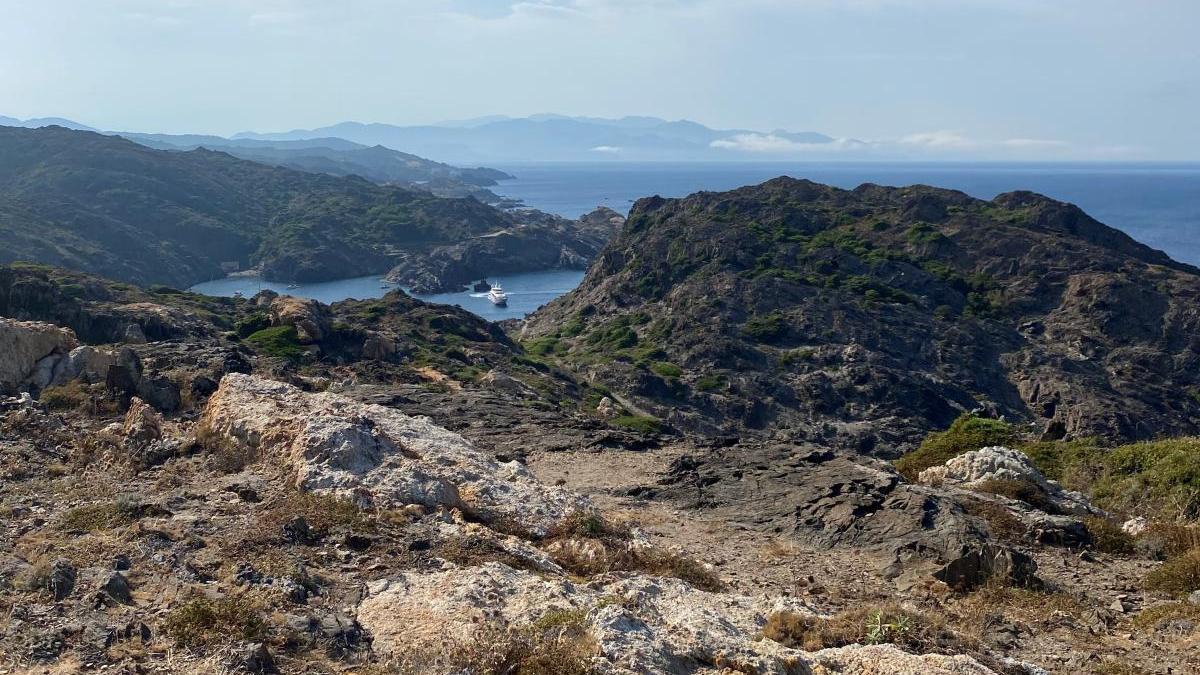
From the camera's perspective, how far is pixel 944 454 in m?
19.3

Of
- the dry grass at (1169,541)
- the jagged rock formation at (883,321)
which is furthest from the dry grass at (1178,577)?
the jagged rock formation at (883,321)

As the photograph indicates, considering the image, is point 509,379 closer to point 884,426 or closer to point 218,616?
point 884,426

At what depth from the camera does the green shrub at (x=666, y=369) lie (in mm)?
50656

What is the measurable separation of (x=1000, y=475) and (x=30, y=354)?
1830cm

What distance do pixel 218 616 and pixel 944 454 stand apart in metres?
15.7

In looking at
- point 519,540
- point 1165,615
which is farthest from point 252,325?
point 1165,615

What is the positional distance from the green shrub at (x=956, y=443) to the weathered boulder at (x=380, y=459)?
923cm

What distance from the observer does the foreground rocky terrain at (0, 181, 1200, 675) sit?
754 centimetres

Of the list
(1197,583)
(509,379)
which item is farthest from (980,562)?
(509,379)

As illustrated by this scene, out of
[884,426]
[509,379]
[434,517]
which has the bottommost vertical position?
[884,426]

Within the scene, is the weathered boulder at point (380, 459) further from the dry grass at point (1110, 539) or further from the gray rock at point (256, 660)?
the dry grass at point (1110, 539)

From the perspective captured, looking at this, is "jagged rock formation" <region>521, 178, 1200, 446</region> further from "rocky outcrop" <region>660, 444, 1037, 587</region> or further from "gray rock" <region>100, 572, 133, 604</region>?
"gray rock" <region>100, 572, 133, 604</region>

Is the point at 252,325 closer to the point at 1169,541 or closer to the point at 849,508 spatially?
the point at 849,508

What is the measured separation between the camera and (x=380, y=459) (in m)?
12.1
